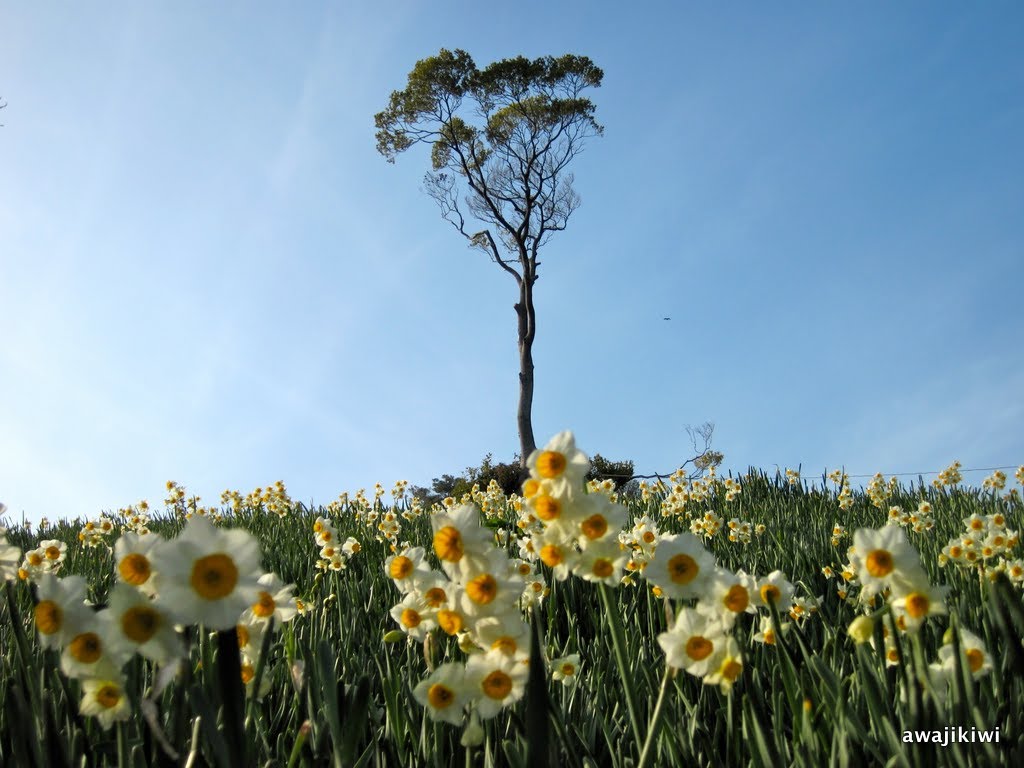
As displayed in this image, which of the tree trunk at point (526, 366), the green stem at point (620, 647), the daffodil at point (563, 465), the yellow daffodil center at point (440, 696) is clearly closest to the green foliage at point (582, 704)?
the green stem at point (620, 647)

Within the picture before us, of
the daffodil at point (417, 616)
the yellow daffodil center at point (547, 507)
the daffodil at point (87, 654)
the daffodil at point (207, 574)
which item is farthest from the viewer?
the daffodil at point (417, 616)

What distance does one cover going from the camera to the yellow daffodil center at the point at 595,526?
4.07ft

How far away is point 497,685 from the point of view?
1.12m

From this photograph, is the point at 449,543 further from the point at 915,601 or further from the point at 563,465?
the point at 915,601

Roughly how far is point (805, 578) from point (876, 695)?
2.38 metres

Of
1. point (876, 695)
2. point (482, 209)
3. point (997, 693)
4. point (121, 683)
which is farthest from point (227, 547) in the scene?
point (482, 209)

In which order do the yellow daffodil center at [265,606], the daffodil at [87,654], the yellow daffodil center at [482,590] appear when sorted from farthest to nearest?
the yellow daffodil center at [265,606] < the yellow daffodil center at [482,590] < the daffodil at [87,654]

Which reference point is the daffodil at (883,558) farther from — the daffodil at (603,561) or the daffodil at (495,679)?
the daffodil at (495,679)

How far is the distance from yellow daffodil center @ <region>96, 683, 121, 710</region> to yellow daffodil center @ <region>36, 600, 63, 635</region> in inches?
5.0

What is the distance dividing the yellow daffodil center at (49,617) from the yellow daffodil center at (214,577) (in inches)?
9.5

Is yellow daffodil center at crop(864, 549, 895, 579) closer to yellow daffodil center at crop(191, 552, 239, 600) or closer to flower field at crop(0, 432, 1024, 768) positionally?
flower field at crop(0, 432, 1024, 768)

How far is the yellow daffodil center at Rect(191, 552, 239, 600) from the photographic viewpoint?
3.07ft

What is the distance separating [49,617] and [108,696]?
0.17m

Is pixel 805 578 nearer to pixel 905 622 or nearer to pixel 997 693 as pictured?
pixel 997 693
